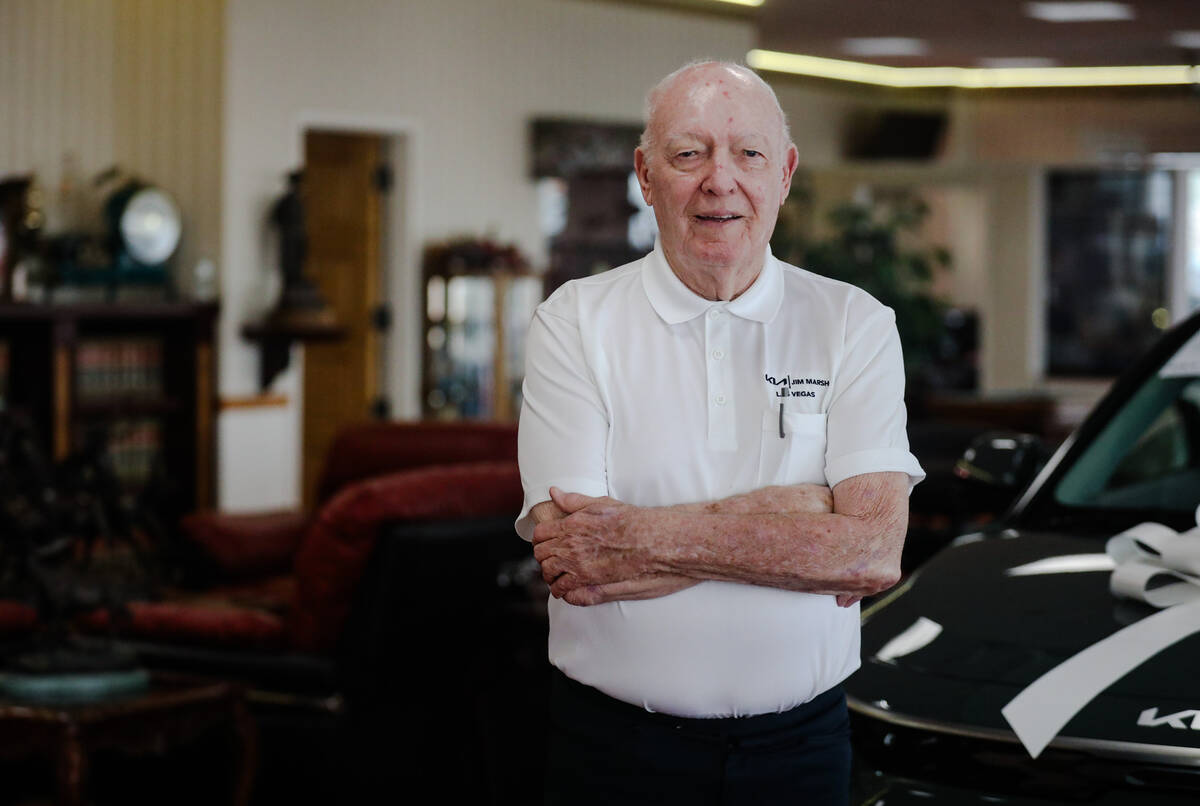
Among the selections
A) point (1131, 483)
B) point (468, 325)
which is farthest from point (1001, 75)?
point (1131, 483)

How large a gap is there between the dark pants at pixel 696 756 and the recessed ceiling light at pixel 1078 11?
7.97 m

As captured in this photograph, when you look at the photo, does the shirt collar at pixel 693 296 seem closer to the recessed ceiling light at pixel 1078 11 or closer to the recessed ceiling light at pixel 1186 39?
the recessed ceiling light at pixel 1078 11

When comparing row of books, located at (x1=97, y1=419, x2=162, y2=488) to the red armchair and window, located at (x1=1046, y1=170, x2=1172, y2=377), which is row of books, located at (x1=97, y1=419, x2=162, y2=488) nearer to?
the red armchair

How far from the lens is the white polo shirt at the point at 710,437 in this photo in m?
1.56

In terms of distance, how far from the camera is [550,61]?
332 inches

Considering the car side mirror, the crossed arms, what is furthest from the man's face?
the car side mirror

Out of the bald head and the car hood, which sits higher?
the bald head

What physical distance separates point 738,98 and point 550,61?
708 cm

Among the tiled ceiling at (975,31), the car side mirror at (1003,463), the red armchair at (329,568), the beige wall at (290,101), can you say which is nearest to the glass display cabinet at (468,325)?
the beige wall at (290,101)

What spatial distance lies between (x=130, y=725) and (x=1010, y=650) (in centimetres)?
220

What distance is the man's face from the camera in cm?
156

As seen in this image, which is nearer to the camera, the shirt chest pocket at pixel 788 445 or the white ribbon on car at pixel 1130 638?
the shirt chest pocket at pixel 788 445

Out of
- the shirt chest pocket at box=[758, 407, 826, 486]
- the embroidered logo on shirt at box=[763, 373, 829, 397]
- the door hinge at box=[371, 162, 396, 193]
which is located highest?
the door hinge at box=[371, 162, 396, 193]

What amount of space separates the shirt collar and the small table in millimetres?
2200
